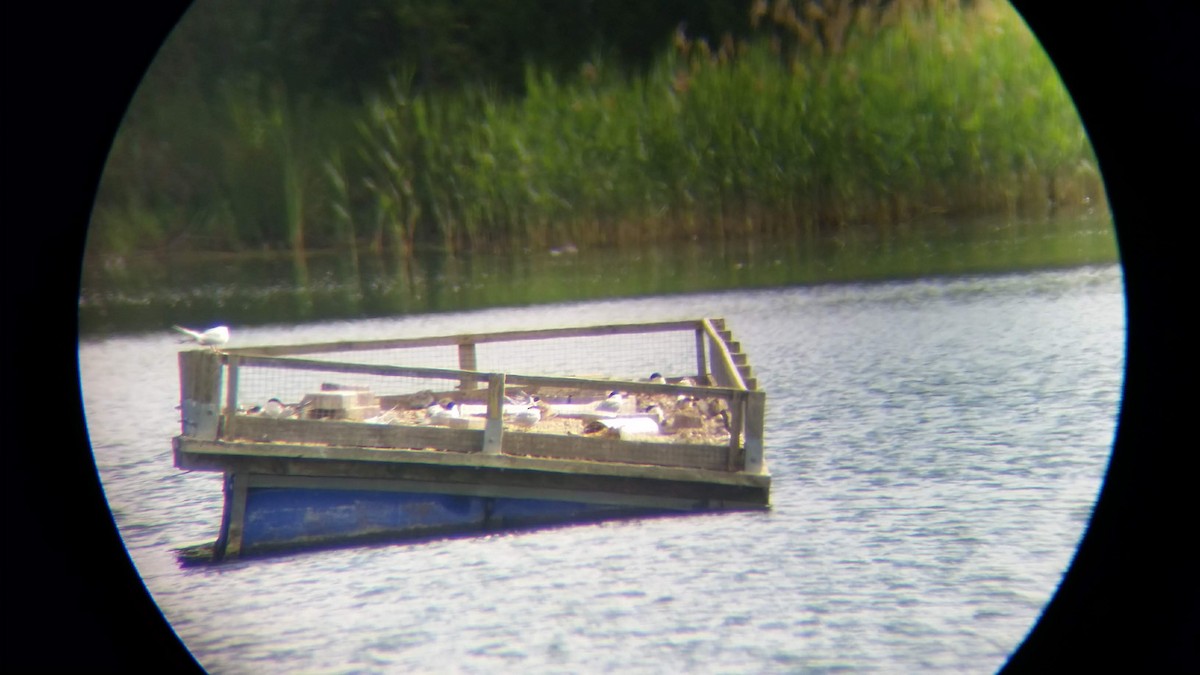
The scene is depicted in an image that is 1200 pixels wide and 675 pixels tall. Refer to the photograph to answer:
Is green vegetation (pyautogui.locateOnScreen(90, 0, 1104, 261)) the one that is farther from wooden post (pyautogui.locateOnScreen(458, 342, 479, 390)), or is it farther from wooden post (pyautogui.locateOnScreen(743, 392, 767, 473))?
wooden post (pyautogui.locateOnScreen(743, 392, 767, 473))

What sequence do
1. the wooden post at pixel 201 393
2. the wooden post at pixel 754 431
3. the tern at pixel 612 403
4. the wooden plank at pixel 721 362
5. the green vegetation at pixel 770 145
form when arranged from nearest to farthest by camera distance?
the wooden post at pixel 201 393 → the wooden post at pixel 754 431 → the wooden plank at pixel 721 362 → the tern at pixel 612 403 → the green vegetation at pixel 770 145

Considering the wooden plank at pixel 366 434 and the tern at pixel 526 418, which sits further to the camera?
the tern at pixel 526 418

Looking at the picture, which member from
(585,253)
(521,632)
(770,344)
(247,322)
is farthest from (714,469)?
(585,253)

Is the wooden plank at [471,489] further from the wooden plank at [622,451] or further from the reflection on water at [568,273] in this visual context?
the reflection on water at [568,273]

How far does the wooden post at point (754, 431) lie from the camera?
26.0ft

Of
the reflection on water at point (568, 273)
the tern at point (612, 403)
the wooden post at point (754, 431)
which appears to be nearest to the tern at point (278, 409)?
the tern at point (612, 403)

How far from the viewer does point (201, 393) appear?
7891 millimetres

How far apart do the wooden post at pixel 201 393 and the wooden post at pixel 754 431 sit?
2893 mm

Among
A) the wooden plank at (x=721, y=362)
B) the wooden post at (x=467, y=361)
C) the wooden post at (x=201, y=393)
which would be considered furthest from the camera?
the wooden post at (x=467, y=361)

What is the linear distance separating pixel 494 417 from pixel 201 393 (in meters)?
1.61

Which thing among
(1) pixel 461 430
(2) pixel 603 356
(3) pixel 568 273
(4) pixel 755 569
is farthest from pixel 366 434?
(3) pixel 568 273

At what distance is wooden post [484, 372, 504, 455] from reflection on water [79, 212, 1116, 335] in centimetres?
1315

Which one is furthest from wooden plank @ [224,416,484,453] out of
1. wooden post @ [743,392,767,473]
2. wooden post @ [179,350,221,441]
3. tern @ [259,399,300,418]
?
wooden post @ [743,392,767,473]

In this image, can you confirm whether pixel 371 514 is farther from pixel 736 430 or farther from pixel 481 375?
pixel 736 430
